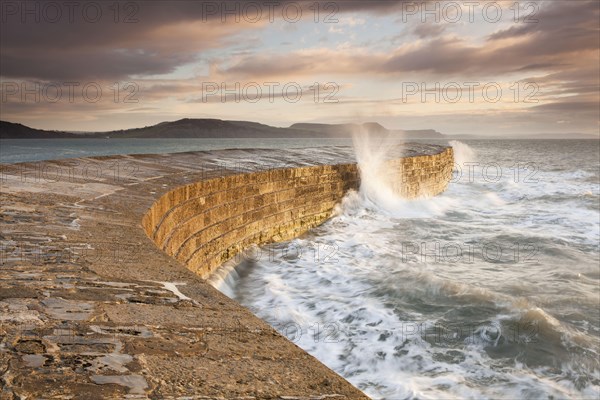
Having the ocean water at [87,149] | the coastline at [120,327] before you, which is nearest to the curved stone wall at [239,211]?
the coastline at [120,327]

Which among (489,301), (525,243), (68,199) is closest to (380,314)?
(489,301)

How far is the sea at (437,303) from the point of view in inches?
184

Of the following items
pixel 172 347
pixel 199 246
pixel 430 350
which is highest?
pixel 172 347

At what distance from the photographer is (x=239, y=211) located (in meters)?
8.23

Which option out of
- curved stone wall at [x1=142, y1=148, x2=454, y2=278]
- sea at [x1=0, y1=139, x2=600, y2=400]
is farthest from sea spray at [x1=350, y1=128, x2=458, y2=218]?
sea at [x1=0, y1=139, x2=600, y2=400]

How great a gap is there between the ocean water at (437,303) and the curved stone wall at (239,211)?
37 centimetres

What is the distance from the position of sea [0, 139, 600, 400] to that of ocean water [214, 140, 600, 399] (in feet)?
0.06

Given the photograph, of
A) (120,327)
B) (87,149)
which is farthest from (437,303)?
(87,149)

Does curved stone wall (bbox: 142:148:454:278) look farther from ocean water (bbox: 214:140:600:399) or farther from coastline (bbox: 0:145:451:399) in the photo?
coastline (bbox: 0:145:451:399)

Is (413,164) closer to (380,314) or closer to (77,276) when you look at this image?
(380,314)

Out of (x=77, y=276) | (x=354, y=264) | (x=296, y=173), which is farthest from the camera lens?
(x=296, y=173)

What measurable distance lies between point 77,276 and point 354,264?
6.00 metres

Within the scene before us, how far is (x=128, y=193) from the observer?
18.1ft

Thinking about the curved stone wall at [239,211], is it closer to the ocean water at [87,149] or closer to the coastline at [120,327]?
the coastline at [120,327]
